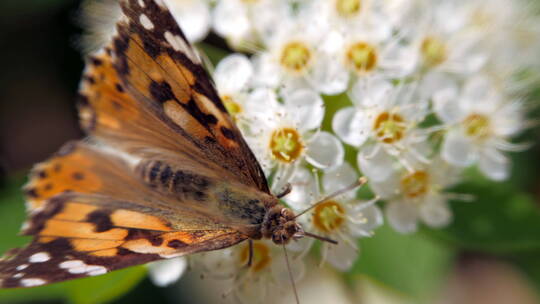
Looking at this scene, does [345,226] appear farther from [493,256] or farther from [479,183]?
[493,256]

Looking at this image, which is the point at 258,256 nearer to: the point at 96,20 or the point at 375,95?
the point at 375,95

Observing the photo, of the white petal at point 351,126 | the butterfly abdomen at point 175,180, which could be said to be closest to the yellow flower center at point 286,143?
the white petal at point 351,126

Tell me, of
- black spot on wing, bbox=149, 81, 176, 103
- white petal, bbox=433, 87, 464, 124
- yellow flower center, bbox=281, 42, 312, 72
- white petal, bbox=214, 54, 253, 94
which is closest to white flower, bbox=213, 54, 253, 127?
white petal, bbox=214, 54, 253, 94

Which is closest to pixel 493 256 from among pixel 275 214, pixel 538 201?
pixel 538 201

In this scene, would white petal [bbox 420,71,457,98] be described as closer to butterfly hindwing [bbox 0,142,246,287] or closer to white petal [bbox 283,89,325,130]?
white petal [bbox 283,89,325,130]

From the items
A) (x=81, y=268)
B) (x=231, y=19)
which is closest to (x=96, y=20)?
(x=231, y=19)

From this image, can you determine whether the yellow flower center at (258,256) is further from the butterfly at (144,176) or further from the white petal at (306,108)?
the white petal at (306,108)
